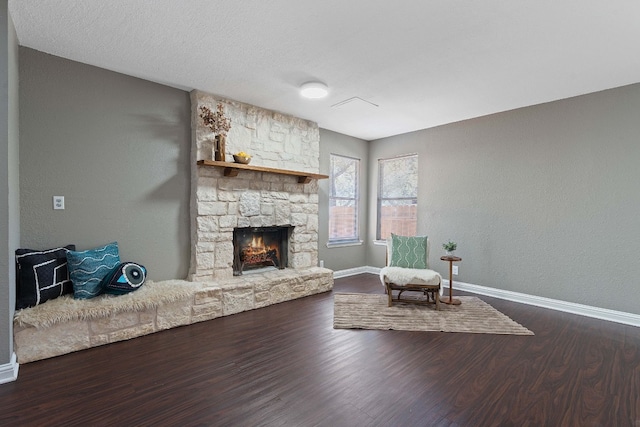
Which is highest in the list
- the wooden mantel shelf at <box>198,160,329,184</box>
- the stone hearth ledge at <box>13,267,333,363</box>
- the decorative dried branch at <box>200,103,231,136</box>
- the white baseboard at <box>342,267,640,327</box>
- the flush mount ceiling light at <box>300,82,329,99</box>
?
the flush mount ceiling light at <box>300,82,329,99</box>

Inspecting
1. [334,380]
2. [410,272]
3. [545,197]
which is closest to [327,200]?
[410,272]

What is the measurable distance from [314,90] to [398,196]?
9.05 feet

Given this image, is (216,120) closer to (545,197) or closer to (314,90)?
(314,90)

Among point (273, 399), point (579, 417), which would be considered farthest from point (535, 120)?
point (273, 399)

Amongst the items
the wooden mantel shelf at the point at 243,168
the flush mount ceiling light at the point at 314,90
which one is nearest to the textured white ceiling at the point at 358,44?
the flush mount ceiling light at the point at 314,90

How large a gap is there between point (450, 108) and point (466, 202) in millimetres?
1406

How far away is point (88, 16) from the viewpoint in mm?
2176

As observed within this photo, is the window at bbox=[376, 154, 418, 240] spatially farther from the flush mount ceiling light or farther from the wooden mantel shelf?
the flush mount ceiling light

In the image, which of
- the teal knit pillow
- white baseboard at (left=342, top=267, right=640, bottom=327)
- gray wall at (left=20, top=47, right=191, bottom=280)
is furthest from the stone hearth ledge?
white baseboard at (left=342, top=267, right=640, bottom=327)

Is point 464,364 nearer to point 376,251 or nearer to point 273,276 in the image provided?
point 273,276

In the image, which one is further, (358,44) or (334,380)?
(358,44)

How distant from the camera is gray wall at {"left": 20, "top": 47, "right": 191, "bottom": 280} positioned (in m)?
2.65

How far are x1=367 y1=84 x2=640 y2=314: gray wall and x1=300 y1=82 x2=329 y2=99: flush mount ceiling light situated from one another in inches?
92.1

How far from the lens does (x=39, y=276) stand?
2.41 metres
